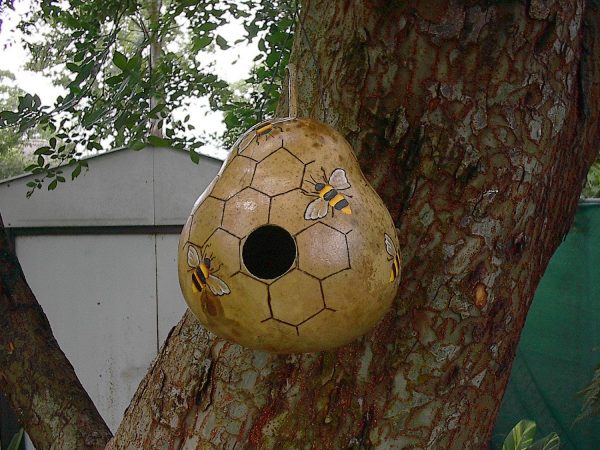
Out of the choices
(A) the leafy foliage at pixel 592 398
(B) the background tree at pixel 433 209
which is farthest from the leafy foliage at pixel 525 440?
(B) the background tree at pixel 433 209

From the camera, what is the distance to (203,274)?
963 millimetres

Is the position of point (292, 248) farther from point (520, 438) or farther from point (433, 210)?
point (520, 438)

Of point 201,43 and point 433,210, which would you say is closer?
point 433,210

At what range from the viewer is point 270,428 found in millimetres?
1331

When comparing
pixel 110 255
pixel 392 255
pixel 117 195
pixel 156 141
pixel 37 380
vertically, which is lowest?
pixel 110 255

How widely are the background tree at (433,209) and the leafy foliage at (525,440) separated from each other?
183 cm

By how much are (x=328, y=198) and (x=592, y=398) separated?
9.01 ft

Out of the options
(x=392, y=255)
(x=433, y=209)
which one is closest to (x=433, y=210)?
(x=433, y=209)

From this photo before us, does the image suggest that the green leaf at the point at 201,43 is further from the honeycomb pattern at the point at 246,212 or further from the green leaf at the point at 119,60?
the honeycomb pattern at the point at 246,212

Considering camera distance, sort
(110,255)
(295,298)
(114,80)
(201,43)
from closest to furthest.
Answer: (295,298) < (114,80) < (201,43) < (110,255)

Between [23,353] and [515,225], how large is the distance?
4.86ft

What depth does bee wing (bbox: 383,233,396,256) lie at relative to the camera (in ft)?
3.28

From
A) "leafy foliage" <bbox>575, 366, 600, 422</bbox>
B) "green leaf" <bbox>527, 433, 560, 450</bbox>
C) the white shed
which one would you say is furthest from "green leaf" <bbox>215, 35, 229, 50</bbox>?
"green leaf" <bbox>527, 433, 560, 450</bbox>

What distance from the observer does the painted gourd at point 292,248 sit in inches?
36.0
